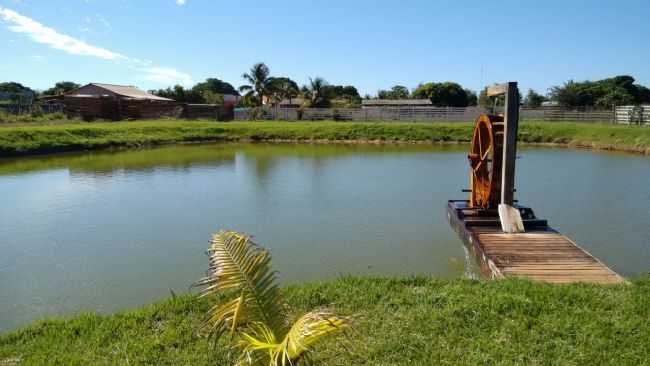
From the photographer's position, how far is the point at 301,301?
4516 mm

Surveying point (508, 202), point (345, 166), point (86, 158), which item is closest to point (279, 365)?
point (508, 202)

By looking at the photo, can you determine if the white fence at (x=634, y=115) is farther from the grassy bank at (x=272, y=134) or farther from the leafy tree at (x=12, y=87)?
the leafy tree at (x=12, y=87)

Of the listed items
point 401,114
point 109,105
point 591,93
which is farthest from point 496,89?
point 591,93

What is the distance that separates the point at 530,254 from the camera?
6145mm

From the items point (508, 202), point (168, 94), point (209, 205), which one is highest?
point (168, 94)

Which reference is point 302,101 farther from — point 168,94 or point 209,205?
point 209,205

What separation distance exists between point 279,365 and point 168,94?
157 feet

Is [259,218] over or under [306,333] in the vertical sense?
under

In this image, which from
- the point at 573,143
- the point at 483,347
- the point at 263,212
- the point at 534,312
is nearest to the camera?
the point at 483,347

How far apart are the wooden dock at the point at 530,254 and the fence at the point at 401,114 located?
2868 centimetres

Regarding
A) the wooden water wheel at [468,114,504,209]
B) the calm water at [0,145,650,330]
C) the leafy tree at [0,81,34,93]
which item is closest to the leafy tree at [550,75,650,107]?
the calm water at [0,145,650,330]

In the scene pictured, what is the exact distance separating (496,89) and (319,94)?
3879 centimetres

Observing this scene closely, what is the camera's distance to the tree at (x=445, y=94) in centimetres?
6162

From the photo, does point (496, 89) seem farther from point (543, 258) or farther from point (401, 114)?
point (401, 114)
